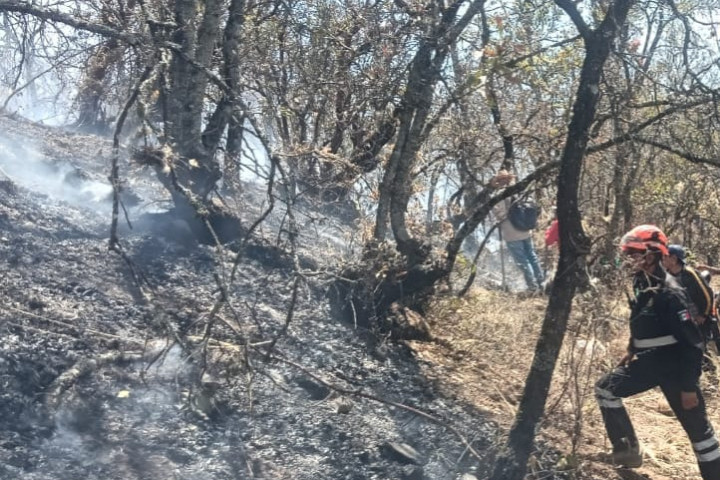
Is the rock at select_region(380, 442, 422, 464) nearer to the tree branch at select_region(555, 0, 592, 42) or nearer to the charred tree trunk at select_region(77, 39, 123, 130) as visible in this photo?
the tree branch at select_region(555, 0, 592, 42)

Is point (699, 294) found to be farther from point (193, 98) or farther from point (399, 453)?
point (193, 98)

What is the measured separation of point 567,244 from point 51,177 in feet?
19.6

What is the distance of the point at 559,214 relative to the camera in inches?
171

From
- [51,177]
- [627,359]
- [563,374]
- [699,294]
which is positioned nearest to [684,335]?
[627,359]

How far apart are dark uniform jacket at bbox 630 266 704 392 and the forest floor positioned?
19 cm

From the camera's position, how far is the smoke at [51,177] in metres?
7.80

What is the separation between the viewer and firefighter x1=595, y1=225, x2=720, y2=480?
4.73 metres

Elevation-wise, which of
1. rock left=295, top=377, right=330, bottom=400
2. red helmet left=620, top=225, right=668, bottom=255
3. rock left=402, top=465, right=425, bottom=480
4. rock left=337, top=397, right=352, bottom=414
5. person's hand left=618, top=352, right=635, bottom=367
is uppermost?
red helmet left=620, top=225, right=668, bottom=255

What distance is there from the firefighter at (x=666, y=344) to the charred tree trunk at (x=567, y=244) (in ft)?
1.72

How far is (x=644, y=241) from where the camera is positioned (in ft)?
15.9

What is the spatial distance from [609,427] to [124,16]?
490 cm

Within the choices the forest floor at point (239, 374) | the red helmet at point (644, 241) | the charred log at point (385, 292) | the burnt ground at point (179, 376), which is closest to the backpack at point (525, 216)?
the forest floor at point (239, 374)

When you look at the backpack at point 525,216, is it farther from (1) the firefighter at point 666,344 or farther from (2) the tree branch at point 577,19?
(2) the tree branch at point 577,19

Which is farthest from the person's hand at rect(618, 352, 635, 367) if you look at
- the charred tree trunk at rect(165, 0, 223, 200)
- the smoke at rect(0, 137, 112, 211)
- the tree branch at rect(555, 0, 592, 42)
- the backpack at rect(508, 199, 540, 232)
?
the smoke at rect(0, 137, 112, 211)
